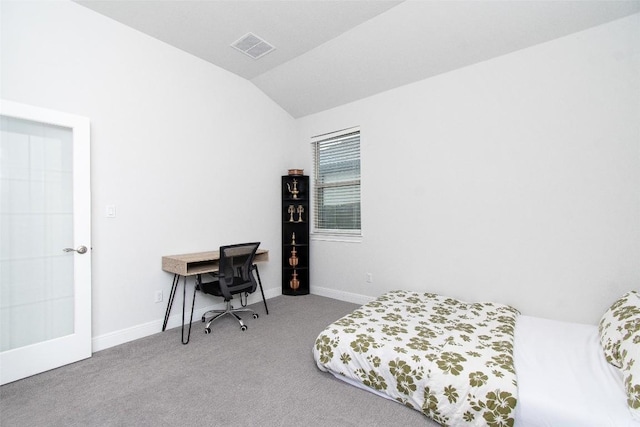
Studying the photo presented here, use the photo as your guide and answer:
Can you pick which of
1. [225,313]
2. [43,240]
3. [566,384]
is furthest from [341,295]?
[43,240]

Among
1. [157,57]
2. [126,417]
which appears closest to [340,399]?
[126,417]

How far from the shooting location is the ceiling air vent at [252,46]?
9.99 feet

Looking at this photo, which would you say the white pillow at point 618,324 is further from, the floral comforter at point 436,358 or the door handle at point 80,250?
the door handle at point 80,250

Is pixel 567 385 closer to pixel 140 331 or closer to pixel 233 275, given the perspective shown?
pixel 233 275

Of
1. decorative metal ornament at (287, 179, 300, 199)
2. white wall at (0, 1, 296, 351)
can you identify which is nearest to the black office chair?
white wall at (0, 1, 296, 351)

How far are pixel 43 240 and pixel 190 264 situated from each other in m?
1.16

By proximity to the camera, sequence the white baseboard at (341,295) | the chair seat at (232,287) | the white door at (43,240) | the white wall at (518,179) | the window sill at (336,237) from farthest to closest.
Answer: the window sill at (336,237)
the white baseboard at (341,295)
the chair seat at (232,287)
the white wall at (518,179)
the white door at (43,240)

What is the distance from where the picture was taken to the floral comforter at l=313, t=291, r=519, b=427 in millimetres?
1580

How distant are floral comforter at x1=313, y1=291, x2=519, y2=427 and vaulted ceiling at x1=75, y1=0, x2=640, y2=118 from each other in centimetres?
253

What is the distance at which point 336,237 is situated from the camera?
421cm

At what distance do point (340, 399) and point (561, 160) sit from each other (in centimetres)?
272

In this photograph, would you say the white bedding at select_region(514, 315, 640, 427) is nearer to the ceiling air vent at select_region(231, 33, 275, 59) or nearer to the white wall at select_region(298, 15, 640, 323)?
the white wall at select_region(298, 15, 640, 323)

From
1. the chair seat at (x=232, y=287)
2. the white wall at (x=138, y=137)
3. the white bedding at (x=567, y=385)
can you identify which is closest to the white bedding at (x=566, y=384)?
the white bedding at (x=567, y=385)

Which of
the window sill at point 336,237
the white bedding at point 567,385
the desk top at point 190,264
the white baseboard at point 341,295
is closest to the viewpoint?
the white bedding at point 567,385
